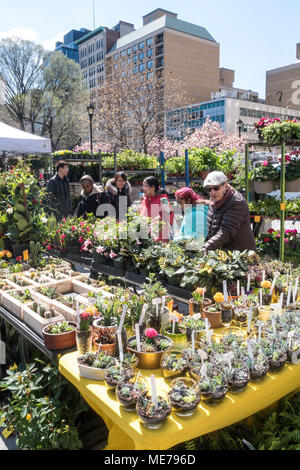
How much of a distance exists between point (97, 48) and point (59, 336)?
70.9 metres

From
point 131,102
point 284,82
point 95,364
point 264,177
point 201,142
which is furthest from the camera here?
point 284,82

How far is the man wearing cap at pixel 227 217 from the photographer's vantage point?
2.93m

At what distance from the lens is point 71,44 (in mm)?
78750

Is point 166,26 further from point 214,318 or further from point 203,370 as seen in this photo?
point 203,370

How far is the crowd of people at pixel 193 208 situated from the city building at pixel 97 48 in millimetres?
58895

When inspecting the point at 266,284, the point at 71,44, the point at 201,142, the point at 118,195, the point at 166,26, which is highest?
the point at 71,44

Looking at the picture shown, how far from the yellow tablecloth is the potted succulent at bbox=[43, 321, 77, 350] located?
0.14m

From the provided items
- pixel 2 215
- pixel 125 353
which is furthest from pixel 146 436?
pixel 2 215

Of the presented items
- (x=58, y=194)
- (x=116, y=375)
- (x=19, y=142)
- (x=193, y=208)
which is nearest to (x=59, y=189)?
(x=58, y=194)

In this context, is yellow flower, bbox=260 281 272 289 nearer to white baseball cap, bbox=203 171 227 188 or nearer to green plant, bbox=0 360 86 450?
white baseball cap, bbox=203 171 227 188

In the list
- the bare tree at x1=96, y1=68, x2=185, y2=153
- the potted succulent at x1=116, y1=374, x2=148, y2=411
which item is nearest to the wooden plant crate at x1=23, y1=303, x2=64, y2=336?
the potted succulent at x1=116, y1=374, x2=148, y2=411

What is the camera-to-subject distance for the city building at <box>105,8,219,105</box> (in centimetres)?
5178

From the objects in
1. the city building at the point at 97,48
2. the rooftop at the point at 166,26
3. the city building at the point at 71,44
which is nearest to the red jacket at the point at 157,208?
the rooftop at the point at 166,26

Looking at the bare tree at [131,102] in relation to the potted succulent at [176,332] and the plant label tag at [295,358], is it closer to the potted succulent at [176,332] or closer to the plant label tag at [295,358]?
the potted succulent at [176,332]
